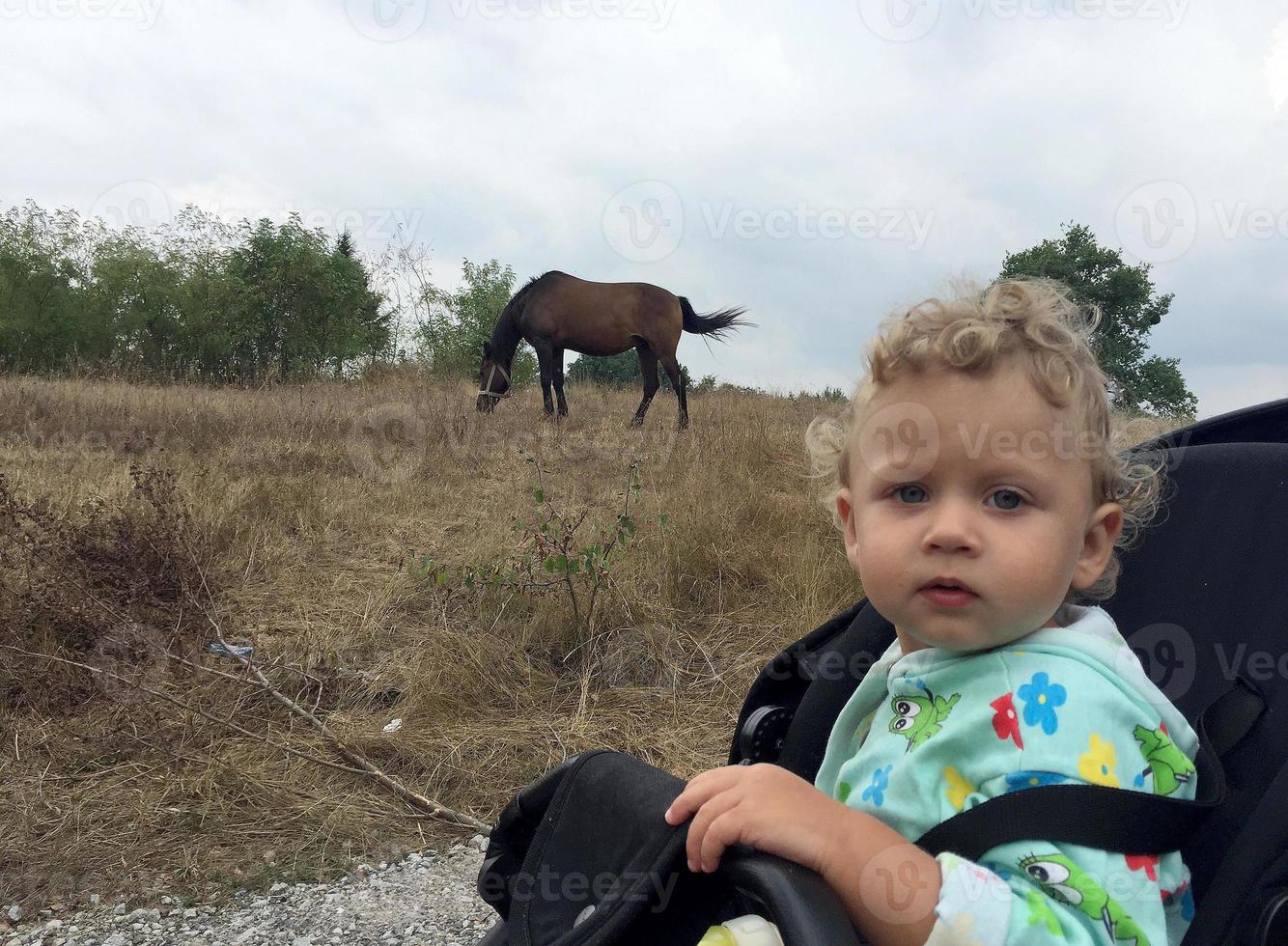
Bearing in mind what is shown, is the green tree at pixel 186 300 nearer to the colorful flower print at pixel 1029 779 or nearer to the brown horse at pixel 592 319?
the brown horse at pixel 592 319

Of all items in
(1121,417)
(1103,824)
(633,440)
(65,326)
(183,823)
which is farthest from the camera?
(65,326)

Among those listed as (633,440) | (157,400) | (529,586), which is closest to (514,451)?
(633,440)

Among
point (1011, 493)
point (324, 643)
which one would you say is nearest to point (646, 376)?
point (324, 643)

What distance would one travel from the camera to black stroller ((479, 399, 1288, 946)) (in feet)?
3.27

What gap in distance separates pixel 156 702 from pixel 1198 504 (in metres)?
3.54

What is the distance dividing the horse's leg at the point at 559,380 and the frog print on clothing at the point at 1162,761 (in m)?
9.38

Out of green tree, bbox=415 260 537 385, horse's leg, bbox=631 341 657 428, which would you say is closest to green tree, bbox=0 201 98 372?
green tree, bbox=415 260 537 385

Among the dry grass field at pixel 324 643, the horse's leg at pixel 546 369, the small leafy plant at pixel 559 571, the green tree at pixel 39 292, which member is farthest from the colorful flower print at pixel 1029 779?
the green tree at pixel 39 292

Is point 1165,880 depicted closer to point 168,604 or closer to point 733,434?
point 168,604

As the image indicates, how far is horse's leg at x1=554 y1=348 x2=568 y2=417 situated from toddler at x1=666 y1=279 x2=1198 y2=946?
30.1 feet

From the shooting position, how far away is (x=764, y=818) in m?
1.01

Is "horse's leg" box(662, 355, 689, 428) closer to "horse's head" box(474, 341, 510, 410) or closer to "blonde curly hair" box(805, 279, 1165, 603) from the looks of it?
"horse's head" box(474, 341, 510, 410)

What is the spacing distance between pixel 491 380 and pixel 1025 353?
971 centimetres

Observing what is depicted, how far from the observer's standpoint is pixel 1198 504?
1565mm
